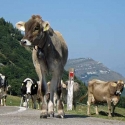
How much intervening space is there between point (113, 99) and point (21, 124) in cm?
1598

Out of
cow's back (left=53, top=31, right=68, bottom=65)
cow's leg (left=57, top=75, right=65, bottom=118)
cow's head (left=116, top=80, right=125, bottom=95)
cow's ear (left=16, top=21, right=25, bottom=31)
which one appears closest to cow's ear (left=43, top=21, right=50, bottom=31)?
cow's ear (left=16, top=21, right=25, bottom=31)

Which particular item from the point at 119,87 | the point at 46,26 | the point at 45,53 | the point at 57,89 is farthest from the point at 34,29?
the point at 119,87

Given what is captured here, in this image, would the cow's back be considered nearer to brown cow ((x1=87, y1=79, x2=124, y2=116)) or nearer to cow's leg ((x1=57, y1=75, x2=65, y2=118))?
cow's leg ((x1=57, y1=75, x2=65, y2=118))

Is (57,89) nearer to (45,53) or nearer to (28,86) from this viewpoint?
(45,53)

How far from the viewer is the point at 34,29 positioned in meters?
13.1

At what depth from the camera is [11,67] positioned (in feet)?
309

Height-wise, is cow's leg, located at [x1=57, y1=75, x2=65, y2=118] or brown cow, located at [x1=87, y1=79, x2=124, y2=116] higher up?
brown cow, located at [x1=87, y1=79, x2=124, y2=116]

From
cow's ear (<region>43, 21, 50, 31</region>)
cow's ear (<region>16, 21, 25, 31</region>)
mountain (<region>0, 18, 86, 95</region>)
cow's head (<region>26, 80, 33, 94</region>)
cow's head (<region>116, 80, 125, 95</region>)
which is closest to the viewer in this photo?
cow's ear (<region>43, 21, 50, 31</region>)

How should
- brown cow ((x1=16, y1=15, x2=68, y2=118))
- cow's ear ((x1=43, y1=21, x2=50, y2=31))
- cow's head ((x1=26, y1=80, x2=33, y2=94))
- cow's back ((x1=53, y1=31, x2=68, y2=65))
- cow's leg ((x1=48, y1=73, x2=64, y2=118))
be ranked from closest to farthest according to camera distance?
brown cow ((x1=16, y1=15, x2=68, y2=118))
cow's ear ((x1=43, y1=21, x2=50, y2=31))
cow's leg ((x1=48, y1=73, x2=64, y2=118))
cow's back ((x1=53, y1=31, x2=68, y2=65))
cow's head ((x1=26, y1=80, x2=33, y2=94))

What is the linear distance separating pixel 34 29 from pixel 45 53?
0.89 meters

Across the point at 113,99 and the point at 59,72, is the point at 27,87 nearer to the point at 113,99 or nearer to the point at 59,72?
the point at 113,99

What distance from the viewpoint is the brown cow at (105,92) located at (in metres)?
26.7

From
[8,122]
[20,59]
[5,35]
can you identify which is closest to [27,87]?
[8,122]

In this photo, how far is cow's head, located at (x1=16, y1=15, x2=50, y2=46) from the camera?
12.9 m
